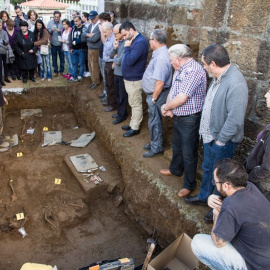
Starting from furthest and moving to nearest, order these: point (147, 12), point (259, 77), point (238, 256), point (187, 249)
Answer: point (147, 12), point (187, 249), point (259, 77), point (238, 256)

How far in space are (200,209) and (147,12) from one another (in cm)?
419

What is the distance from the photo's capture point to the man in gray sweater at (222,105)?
113 inches

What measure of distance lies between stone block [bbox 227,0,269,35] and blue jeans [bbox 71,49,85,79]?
17.2 ft

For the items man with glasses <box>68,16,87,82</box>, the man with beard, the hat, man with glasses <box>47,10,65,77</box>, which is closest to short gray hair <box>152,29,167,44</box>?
the man with beard

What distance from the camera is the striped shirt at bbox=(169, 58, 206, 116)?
3.41 meters

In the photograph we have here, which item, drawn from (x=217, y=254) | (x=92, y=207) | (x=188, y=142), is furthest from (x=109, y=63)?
(x=217, y=254)

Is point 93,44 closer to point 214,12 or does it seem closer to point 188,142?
point 214,12

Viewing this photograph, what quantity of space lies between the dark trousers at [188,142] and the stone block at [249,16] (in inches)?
42.8

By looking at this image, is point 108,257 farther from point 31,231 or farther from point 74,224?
point 31,231

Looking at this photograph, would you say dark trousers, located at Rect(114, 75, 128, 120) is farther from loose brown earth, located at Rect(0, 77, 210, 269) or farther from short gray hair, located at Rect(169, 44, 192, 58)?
short gray hair, located at Rect(169, 44, 192, 58)

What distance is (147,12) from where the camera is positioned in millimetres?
5977

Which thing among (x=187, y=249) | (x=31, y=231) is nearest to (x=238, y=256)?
(x=187, y=249)

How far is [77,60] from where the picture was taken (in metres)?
7.96

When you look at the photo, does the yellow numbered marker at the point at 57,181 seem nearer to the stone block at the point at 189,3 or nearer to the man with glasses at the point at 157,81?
the man with glasses at the point at 157,81
